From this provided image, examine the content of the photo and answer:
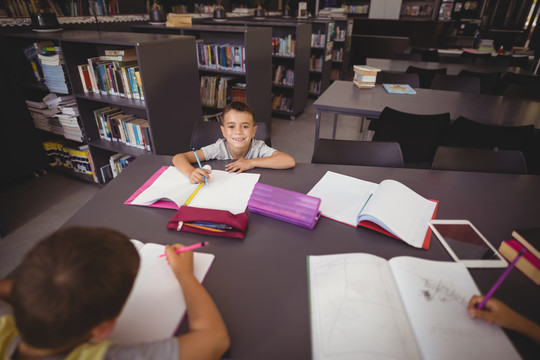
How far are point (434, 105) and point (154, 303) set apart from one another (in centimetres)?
246

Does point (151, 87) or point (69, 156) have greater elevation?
point (151, 87)

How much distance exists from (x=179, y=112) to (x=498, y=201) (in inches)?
86.9

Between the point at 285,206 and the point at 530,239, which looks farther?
the point at 285,206

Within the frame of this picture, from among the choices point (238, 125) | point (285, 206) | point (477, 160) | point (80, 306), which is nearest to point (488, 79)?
point (477, 160)

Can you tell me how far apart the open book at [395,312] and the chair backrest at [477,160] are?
0.77 m

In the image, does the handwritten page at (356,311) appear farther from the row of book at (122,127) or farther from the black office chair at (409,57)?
the black office chair at (409,57)

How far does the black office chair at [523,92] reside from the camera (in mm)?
2656

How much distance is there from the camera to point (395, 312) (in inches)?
26.3

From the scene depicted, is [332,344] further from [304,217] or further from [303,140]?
[303,140]

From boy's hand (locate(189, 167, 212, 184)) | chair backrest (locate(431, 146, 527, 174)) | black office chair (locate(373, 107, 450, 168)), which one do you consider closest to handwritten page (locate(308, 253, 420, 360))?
boy's hand (locate(189, 167, 212, 184))

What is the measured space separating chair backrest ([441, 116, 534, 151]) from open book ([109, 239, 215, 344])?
1.83 metres

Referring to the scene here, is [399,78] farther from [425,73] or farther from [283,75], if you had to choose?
[283,75]

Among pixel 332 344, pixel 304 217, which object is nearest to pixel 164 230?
pixel 304 217

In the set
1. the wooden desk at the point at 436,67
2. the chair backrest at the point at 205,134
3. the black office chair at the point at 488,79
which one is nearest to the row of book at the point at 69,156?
the chair backrest at the point at 205,134
